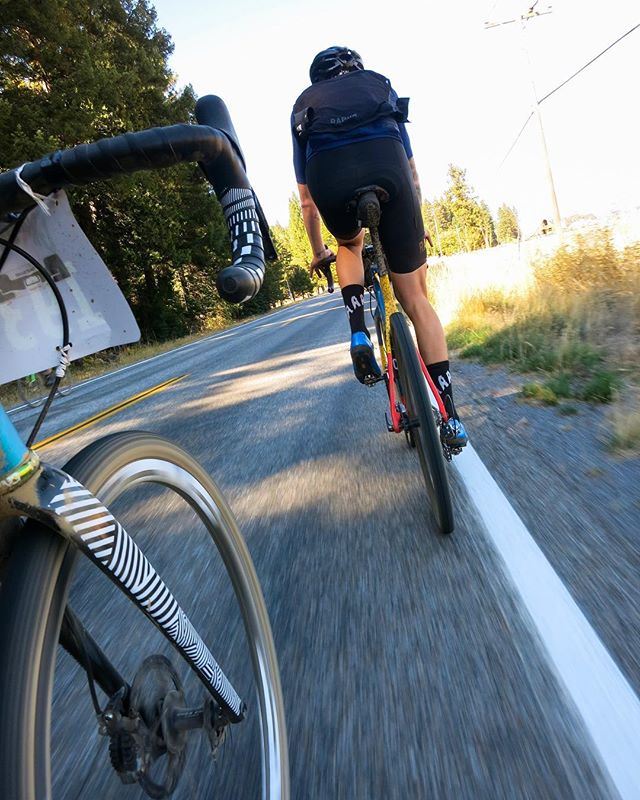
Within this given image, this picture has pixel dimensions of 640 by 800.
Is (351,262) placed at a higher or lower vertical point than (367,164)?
lower

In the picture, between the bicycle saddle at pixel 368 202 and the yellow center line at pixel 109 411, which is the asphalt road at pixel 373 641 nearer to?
the bicycle saddle at pixel 368 202

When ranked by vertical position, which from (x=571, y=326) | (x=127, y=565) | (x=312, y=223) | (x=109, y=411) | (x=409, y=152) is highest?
(x=409, y=152)

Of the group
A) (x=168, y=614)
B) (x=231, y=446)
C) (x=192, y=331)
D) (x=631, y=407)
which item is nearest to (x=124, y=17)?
(x=192, y=331)

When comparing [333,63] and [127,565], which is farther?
[333,63]

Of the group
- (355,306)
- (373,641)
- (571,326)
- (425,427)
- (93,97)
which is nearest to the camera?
(373,641)

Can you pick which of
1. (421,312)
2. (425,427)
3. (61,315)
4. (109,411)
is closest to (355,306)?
(421,312)

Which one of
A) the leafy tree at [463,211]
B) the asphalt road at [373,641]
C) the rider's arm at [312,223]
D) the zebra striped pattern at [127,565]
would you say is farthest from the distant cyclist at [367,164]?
the leafy tree at [463,211]

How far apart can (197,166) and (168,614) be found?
0.73m

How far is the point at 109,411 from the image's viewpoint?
729 centimetres

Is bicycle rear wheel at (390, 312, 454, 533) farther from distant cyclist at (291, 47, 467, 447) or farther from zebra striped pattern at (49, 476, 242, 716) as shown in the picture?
zebra striped pattern at (49, 476, 242, 716)

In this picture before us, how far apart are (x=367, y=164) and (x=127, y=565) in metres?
2.08

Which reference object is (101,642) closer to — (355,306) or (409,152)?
(355,306)

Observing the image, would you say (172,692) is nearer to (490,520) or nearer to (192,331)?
(490,520)

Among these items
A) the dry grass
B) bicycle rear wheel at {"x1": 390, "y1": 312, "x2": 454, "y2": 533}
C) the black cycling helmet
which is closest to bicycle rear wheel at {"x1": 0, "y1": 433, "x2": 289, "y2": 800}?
bicycle rear wheel at {"x1": 390, "y1": 312, "x2": 454, "y2": 533}
